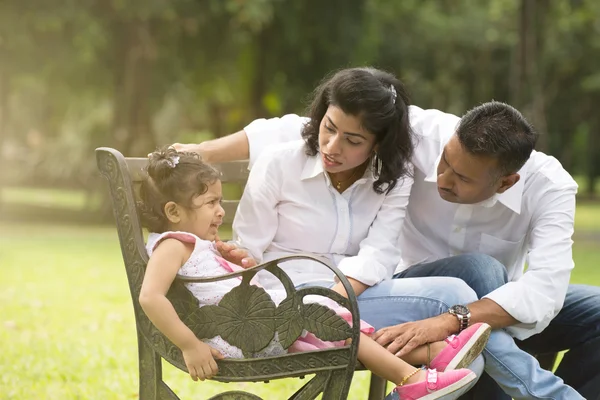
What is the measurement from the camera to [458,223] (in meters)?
3.88

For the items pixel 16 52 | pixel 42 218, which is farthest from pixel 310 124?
pixel 42 218

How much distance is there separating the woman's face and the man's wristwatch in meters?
0.64

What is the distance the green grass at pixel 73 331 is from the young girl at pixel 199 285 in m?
1.92

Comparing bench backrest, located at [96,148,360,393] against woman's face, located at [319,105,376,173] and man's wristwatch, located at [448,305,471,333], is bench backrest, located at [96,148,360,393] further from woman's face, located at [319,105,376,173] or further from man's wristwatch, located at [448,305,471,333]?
woman's face, located at [319,105,376,173]

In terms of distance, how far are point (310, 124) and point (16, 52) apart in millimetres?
17440

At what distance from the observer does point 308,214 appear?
11.6 ft

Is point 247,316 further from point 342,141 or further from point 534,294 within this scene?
point 534,294

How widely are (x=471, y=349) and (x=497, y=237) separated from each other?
0.94 m

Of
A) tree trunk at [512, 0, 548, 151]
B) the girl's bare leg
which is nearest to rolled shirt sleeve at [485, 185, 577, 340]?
the girl's bare leg

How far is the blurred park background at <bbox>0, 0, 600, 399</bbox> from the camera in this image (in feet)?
21.8

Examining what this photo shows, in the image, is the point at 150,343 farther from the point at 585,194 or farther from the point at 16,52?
the point at 585,194

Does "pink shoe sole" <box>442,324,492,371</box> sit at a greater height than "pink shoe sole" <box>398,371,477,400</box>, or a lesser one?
greater

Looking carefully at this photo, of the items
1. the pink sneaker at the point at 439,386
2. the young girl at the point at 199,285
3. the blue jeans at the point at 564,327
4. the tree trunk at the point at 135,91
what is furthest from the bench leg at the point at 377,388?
the tree trunk at the point at 135,91

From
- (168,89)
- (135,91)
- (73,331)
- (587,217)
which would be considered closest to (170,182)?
(73,331)
